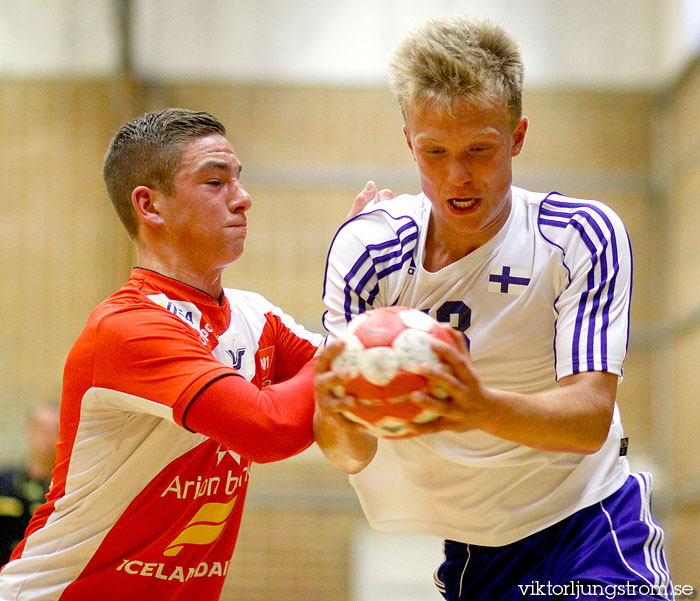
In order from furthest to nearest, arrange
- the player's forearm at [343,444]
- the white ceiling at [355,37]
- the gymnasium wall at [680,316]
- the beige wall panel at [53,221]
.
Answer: the white ceiling at [355,37] < the beige wall panel at [53,221] < the gymnasium wall at [680,316] < the player's forearm at [343,444]

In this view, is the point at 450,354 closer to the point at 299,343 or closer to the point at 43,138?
the point at 299,343

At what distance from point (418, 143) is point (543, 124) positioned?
23.1 ft

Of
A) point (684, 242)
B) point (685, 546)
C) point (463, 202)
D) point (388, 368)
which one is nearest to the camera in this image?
point (388, 368)

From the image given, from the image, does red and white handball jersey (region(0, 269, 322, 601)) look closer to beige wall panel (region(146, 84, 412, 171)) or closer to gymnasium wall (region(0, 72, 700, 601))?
gymnasium wall (region(0, 72, 700, 601))

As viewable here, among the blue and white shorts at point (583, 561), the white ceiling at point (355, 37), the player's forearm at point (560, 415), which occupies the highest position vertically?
the white ceiling at point (355, 37)

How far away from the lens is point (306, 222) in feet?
31.0

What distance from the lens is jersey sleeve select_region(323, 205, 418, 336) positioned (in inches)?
118

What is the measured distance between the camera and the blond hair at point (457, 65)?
275 cm

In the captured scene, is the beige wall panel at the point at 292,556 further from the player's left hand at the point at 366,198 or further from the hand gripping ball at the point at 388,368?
the hand gripping ball at the point at 388,368

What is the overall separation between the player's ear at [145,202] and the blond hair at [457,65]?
116cm

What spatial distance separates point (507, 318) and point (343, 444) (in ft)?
2.27

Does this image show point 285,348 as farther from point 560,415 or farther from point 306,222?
point 306,222

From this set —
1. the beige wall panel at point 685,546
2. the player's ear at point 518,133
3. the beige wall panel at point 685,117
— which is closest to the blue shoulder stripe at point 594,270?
the player's ear at point 518,133

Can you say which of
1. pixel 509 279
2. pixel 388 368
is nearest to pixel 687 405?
pixel 509 279
